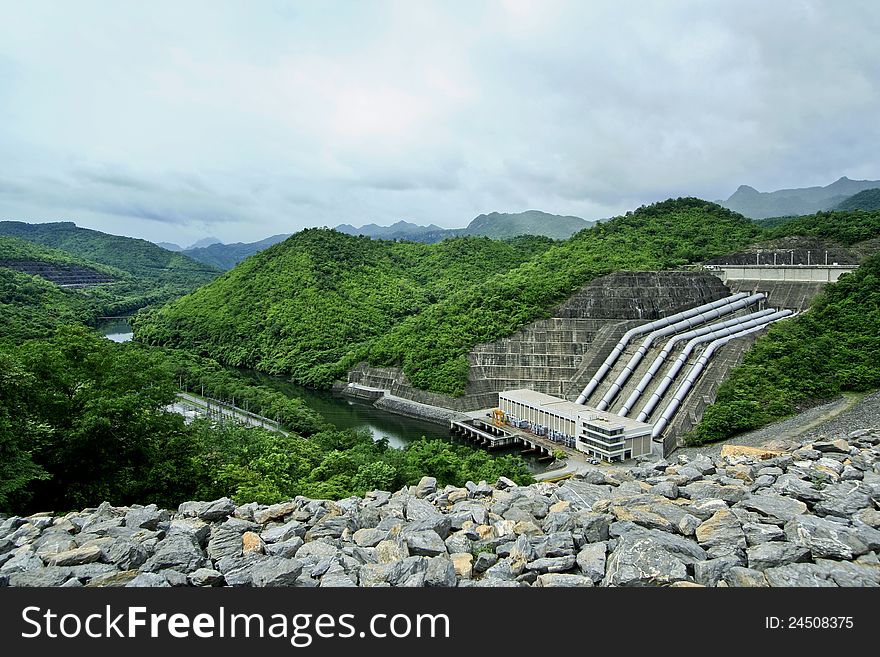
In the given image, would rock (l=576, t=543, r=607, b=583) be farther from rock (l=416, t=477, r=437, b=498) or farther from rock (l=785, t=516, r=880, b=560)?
rock (l=416, t=477, r=437, b=498)

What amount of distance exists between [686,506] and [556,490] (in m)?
2.06

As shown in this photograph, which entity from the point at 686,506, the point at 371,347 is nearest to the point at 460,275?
the point at 371,347

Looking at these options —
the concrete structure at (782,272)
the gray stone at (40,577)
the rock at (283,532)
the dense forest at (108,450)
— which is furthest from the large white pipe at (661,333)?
the gray stone at (40,577)

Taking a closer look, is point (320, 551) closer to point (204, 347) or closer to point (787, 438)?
point (787, 438)

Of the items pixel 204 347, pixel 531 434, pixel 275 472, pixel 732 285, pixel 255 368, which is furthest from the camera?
pixel 204 347

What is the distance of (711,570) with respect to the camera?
5.25 metres

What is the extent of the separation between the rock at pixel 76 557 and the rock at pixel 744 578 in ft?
21.2

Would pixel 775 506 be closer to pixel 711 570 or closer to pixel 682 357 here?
pixel 711 570

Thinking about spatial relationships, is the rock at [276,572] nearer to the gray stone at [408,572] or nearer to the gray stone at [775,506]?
the gray stone at [408,572]

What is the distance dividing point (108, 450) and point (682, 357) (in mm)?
31559

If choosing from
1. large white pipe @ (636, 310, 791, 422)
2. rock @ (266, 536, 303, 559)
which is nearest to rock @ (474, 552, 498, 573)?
rock @ (266, 536, 303, 559)

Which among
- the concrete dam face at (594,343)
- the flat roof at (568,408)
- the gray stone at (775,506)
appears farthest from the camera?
the concrete dam face at (594,343)

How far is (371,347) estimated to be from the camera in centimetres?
5194

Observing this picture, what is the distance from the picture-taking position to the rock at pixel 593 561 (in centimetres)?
541
